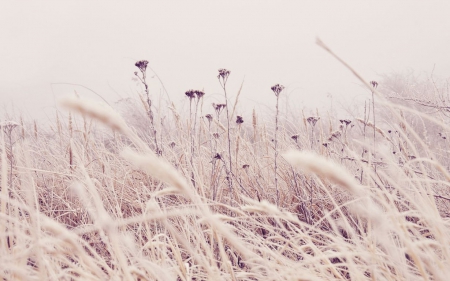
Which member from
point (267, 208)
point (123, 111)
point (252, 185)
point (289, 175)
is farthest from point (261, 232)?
point (123, 111)

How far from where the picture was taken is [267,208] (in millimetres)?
650

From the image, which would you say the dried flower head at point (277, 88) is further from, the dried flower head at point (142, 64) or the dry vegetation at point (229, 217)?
the dried flower head at point (142, 64)

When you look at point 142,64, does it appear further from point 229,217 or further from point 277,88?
point 229,217

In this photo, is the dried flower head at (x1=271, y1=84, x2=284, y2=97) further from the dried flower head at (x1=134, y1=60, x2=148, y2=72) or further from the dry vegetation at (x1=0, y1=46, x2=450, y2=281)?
the dried flower head at (x1=134, y1=60, x2=148, y2=72)

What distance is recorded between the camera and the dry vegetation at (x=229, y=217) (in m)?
0.65

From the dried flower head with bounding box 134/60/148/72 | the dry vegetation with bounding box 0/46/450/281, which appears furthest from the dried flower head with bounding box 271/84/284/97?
the dried flower head with bounding box 134/60/148/72

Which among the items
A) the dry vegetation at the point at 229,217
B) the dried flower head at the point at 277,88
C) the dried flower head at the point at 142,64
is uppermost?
the dried flower head at the point at 142,64

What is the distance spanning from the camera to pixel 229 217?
84 cm

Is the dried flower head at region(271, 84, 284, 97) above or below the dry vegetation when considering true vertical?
above

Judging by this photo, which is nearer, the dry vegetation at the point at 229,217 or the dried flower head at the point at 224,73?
the dry vegetation at the point at 229,217

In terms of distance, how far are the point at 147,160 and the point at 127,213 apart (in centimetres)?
175

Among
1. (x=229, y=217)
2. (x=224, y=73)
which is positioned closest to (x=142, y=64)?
(x=224, y=73)

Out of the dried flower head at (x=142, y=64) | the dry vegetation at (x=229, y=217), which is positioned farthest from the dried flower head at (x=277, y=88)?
the dried flower head at (x=142, y=64)

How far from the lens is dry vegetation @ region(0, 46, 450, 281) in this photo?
648mm
